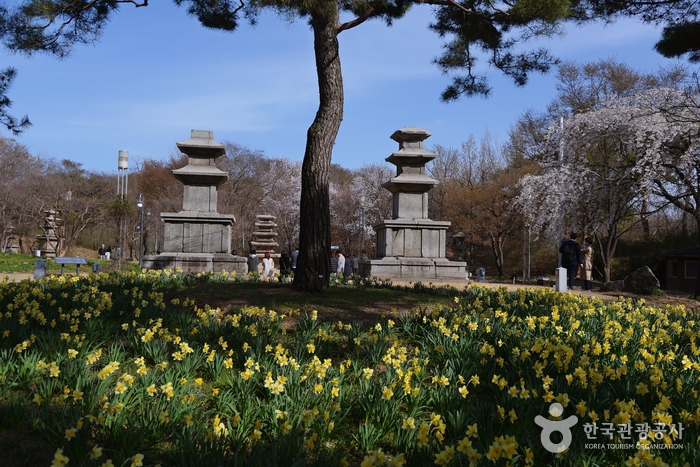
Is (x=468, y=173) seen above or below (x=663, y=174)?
above

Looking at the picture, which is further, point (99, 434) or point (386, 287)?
point (386, 287)

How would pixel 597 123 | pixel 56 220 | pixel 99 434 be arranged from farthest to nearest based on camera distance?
pixel 56 220, pixel 597 123, pixel 99 434

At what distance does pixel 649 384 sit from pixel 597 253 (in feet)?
92.7

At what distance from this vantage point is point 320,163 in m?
7.39

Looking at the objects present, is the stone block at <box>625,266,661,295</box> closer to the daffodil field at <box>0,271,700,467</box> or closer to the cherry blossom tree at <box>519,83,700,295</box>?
the cherry blossom tree at <box>519,83,700,295</box>

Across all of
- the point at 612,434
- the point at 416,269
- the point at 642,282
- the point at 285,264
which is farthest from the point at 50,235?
the point at 612,434

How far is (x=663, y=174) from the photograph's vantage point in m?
20.0

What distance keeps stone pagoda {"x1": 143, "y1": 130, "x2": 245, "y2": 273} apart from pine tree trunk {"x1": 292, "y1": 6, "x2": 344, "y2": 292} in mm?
6838

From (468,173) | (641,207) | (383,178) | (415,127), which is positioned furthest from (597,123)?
(383,178)

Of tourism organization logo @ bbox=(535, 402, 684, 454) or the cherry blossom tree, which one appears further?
the cherry blossom tree

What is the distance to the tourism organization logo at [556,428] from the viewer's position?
295cm

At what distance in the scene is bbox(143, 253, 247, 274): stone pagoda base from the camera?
527 inches

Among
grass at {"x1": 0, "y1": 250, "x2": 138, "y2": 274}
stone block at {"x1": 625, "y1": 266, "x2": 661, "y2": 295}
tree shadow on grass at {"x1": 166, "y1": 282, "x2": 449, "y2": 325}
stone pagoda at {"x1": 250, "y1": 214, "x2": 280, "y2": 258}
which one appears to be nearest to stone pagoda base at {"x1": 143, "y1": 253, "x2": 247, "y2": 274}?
tree shadow on grass at {"x1": 166, "y1": 282, "x2": 449, "y2": 325}

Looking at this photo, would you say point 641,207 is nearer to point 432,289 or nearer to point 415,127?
point 415,127
